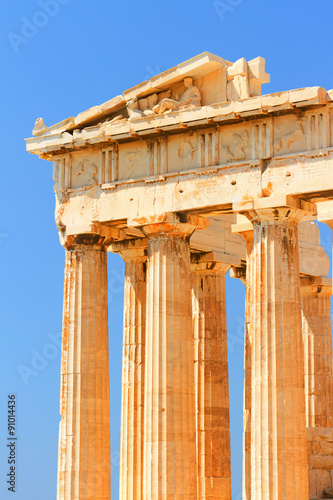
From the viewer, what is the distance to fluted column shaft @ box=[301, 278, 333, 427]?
57812 mm

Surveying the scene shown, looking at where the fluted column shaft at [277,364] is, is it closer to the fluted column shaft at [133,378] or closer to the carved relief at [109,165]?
the carved relief at [109,165]

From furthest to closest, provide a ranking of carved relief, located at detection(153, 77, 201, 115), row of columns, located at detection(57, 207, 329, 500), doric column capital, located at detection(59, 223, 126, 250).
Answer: doric column capital, located at detection(59, 223, 126, 250), carved relief, located at detection(153, 77, 201, 115), row of columns, located at detection(57, 207, 329, 500)

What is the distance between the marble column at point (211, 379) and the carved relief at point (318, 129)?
1161 centimetres

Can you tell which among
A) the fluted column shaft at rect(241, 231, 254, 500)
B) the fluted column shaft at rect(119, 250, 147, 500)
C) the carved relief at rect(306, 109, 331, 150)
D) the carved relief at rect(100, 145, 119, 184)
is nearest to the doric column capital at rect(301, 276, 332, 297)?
the fluted column shaft at rect(241, 231, 254, 500)

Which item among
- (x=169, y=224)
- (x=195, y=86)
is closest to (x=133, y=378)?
(x=169, y=224)

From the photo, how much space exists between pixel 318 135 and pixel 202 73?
6014mm

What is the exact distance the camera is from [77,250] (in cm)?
4978

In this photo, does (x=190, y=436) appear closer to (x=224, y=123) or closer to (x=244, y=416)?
(x=244, y=416)

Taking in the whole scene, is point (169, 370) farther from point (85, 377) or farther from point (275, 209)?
point (275, 209)

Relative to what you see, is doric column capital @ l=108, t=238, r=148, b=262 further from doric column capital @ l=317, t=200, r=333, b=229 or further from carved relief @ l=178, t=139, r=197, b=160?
doric column capital @ l=317, t=200, r=333, b=229

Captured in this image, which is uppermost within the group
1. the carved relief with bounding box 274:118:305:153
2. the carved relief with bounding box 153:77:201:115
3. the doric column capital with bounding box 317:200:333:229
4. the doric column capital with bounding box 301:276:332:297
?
the carved relief with bounding box 153:77:201:115

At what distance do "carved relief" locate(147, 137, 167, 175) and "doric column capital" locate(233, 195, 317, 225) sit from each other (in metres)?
3.84

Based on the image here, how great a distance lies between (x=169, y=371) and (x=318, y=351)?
45.5 ft

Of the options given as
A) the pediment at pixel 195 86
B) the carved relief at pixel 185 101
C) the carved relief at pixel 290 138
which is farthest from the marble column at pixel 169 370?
the carved relief at pixel 290 138
